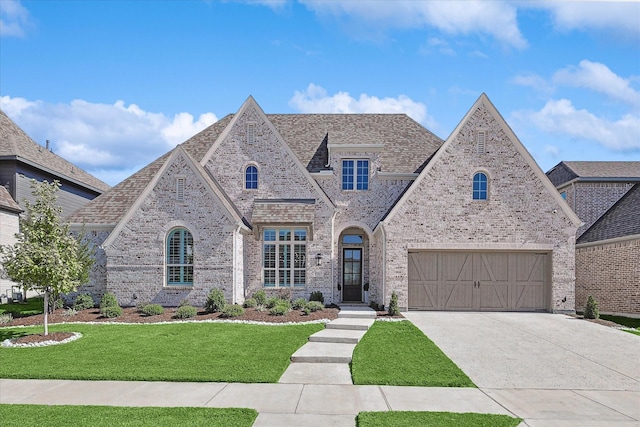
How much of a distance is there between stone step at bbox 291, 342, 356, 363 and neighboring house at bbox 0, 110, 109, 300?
1645 centimetres

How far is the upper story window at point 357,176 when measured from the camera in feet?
72.2

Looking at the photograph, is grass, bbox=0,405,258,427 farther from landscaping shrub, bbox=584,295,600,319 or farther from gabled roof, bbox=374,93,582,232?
landscaping shrub, bbox=584,295,600,319

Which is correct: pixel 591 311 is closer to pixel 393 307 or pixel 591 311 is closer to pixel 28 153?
pixel 393 307

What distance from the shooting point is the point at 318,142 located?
23.9 meters

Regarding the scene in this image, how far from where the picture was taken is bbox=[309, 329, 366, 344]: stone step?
12.9 m

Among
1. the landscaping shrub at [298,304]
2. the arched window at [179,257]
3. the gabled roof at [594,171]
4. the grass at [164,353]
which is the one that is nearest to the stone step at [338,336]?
the grass at [164,353]

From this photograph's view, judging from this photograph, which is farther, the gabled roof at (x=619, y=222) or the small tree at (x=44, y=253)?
the gabled roof at (x=619, y=222)

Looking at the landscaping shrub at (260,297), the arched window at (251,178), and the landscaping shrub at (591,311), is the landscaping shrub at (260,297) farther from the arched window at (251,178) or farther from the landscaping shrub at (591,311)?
the landscaping shrub at (591,311)

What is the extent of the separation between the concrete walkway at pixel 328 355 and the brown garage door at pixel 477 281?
3994 millimetres

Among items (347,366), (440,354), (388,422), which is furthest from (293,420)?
(440,354)

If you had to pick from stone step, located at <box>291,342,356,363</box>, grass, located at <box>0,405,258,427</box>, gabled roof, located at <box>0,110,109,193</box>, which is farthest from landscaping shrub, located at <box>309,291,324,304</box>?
gabled roof, located at <box>0,110,109,193</box>

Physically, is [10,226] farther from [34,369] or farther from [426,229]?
[426,229]

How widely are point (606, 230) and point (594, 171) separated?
619 cm

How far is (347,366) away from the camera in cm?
1046
